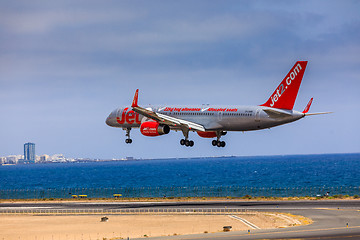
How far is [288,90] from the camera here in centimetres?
8181

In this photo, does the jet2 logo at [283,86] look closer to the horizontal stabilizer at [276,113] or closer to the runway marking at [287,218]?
the horizontal stabilizer at [276,113]

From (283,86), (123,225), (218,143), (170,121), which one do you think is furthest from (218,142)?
(123,225)

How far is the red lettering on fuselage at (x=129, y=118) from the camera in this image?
309 feet

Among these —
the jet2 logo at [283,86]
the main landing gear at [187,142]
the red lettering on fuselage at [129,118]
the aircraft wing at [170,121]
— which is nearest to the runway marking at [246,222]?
the main landing gear at [187,142]

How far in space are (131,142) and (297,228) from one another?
1355 inches

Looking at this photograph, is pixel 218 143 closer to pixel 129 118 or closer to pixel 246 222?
pixel 246 222

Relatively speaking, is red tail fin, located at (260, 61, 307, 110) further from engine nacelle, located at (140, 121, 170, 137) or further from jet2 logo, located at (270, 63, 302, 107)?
engine nacelle, located at (140, 121, 170, 137)

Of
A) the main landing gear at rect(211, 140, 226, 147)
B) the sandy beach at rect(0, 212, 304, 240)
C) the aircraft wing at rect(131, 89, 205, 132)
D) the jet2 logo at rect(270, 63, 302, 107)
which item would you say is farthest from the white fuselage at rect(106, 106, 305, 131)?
the sandy beach at rect(0, 212, 304, 240)

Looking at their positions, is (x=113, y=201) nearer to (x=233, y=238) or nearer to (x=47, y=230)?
(x=47, y=230)

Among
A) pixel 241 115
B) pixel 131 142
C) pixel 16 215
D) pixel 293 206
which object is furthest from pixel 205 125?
pixel 16 215

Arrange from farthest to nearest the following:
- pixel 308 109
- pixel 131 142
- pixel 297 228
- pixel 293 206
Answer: pixel 293 206 < pixel 131 142 < pixel 308 109 < pixel 297 228

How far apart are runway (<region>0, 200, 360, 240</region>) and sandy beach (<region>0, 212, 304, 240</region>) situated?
195 inches

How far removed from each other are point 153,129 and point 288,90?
64.5 feet

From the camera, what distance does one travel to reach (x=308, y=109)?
78938 millimetres
